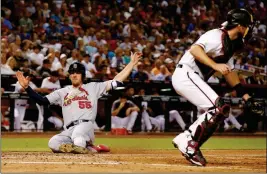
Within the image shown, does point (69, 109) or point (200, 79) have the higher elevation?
point (200, 79)

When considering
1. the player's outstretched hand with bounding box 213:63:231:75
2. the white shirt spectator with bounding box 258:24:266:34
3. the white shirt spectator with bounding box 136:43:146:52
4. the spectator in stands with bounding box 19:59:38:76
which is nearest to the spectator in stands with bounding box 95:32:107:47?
the white shirt spectator with bounding box 136:43:146:52

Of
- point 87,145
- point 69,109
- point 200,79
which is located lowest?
point 87,145

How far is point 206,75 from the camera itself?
7.30m

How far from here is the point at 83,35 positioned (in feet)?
57.2

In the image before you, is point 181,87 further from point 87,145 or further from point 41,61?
point 41,61

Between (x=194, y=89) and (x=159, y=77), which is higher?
(x=194, y=89)

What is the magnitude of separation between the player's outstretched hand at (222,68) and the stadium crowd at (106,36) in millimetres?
8083

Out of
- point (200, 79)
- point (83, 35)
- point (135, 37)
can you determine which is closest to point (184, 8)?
point (135, 37)

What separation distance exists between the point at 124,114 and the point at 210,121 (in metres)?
8.43

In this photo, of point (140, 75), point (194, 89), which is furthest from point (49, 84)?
point (194, 89)

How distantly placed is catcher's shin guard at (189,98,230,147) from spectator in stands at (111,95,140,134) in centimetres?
820

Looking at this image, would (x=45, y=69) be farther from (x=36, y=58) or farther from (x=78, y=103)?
(x=78, y=103)

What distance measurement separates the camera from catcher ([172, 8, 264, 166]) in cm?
676

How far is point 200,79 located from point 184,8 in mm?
15730
